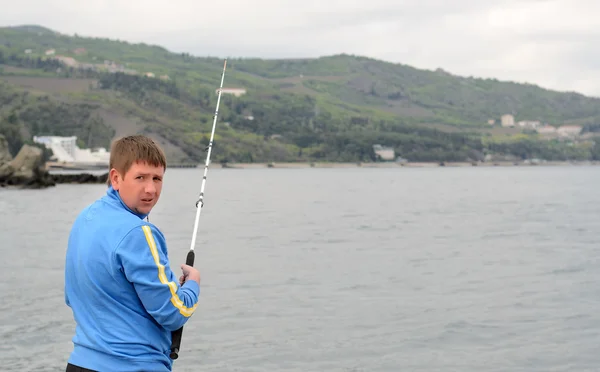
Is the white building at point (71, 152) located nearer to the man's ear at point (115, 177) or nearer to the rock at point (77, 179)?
the rock at point (77, 179)

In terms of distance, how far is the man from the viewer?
143 inches

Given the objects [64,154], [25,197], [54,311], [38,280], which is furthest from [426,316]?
[64,154]

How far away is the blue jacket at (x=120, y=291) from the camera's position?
11.9 ft

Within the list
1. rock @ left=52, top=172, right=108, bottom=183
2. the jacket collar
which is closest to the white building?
rock @ left=52, top=172, right=108, bottom=183

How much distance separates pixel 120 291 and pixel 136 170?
50 cm

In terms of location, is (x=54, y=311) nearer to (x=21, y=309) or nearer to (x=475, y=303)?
(x=21, y=309)

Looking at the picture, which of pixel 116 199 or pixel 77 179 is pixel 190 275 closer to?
pixel 116 199

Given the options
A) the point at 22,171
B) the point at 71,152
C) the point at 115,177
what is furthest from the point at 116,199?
the point at 71,152

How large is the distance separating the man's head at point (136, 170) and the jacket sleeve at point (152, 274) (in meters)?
0.18

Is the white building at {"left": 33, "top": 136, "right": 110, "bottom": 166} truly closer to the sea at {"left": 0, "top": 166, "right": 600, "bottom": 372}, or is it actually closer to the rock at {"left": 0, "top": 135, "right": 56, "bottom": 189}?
the rock at {"left": 0, "top": 135, "right": 56, "bottom": 189}

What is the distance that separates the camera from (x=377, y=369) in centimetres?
1061

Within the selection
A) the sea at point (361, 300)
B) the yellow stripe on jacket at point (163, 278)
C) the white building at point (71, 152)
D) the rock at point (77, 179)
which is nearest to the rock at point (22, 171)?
the rock at point (77, 179)

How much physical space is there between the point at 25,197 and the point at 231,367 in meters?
55.9

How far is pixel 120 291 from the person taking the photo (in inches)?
145
